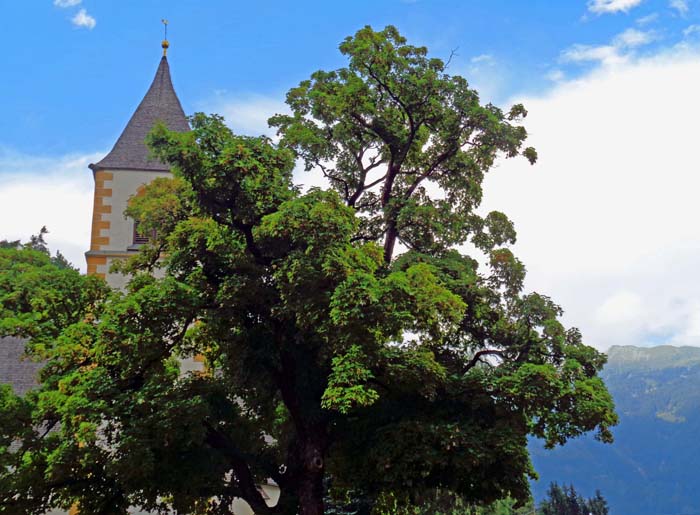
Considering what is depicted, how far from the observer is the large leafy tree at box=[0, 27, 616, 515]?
481 inches

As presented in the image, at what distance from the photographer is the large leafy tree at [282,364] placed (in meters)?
12.2

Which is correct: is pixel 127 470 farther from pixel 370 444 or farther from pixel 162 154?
pixel 162 154

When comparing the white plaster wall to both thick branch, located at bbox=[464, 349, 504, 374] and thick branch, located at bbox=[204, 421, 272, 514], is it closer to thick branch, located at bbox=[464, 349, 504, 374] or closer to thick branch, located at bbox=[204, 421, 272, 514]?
thick branch, located at bbox=[204, 421, 272, 514]

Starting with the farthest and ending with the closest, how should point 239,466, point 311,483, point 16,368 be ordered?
point 16,368
point 239,466
point 311,483

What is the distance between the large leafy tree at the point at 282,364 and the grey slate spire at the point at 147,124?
7.27m

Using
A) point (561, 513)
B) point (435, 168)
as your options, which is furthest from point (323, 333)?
point (561, 513)

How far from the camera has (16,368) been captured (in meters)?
20.9

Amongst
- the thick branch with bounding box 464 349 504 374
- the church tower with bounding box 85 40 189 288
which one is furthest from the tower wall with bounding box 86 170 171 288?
the thick branch with bounding box 464 349 504 374

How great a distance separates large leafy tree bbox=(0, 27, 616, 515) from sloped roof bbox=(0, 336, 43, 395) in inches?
274

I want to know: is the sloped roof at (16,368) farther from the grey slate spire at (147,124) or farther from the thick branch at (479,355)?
the thick branch at (479,355)

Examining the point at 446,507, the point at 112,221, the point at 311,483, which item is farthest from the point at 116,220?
the point at 446,507

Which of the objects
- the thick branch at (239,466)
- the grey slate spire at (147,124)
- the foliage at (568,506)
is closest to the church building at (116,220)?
the grey slate spire at (147,124)

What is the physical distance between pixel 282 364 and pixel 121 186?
35.0 ft

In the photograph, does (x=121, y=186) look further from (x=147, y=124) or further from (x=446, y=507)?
(x=446, y=507)
